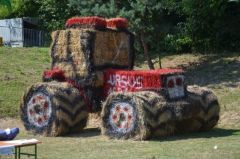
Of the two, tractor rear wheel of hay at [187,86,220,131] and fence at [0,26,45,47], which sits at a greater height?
fence at [0,26,45,47]

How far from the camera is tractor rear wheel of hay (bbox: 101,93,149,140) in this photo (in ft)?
43.0

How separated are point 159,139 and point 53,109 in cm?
256

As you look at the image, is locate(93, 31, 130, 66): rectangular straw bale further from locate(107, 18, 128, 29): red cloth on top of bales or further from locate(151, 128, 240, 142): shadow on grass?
locate(151, 128, 240, 142): shadow on grass

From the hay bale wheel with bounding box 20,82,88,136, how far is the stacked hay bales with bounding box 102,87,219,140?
1.04 metres

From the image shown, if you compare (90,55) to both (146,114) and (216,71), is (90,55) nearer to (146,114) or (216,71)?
(146,114)

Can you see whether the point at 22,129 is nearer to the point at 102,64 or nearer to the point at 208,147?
the point at 102,64

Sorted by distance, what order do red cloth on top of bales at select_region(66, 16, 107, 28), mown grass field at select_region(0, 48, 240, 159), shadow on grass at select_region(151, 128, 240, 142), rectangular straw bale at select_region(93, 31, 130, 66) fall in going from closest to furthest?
mown grass field at select_region(0, 48, 240, 159)
shadow on grass at select_region(151, 128, 240, 142)
rectangular straw bale at select_region(93, 31, 130, 66)
red cloth on top of bales at select_region(66, 16, 107, 28)

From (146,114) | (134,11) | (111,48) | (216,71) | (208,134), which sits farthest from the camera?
(216,71)

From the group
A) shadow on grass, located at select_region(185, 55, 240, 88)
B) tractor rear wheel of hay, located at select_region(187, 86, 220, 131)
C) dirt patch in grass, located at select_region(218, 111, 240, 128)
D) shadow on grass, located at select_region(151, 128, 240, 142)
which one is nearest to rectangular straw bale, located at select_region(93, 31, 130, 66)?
tractor rear wheel of hay, located at select_region(187, 86, 220, 131)

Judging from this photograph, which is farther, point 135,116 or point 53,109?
point 53,109

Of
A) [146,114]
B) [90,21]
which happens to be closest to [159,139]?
[146,114]

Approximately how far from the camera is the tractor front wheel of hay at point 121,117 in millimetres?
13141

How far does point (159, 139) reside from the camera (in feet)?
43.5

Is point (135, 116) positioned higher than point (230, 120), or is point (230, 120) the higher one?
point (135, 116)
